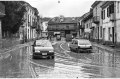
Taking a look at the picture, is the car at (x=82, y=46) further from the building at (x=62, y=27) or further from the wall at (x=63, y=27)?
the wall at (x=63, y=27)

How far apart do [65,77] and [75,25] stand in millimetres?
92944

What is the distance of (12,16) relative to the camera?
33.7 meters

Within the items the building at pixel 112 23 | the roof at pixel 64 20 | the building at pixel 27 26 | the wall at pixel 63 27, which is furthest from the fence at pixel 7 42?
the roof at pixel 64 20

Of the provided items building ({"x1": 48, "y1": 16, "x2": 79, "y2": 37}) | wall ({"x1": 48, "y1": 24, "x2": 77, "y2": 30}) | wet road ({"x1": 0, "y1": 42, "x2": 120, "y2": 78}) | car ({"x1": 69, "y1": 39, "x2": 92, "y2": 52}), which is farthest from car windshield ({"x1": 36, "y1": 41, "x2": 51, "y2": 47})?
wall ({"x1": 48, "y1": 24, "x2": 77, "y2": 30})

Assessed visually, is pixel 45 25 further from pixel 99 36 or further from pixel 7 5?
A: pixel 7 5

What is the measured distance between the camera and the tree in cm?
3387

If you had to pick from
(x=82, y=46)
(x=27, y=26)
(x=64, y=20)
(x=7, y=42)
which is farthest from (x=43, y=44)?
(x=64, y=20)

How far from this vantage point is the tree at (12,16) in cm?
3387

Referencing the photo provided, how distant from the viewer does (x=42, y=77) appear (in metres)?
10.6

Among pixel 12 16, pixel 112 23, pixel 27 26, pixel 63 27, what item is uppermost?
pixel 63 27

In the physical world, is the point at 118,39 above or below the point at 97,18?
below

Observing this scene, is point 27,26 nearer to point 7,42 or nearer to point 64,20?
point 7,42

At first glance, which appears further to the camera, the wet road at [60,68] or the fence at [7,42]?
the fence at [7,42]

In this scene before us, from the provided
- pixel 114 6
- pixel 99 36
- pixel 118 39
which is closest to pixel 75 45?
pixel 118 39
